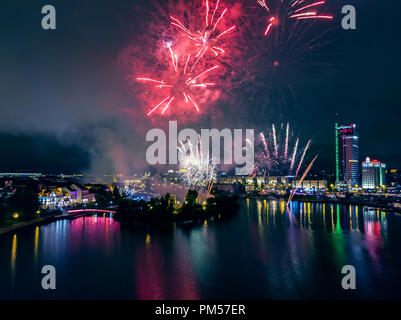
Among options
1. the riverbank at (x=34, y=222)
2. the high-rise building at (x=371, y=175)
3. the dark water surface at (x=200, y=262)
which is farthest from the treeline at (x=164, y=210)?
the high-rise building at (x=371, y=175)

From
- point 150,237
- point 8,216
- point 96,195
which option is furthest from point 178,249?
point 96,195

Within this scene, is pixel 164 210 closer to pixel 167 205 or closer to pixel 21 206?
pixel 167 205

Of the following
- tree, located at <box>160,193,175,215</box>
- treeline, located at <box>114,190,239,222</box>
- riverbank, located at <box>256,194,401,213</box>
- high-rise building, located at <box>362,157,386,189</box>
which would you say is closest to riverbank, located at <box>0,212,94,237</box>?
treeline, located at <box>114,190,239,222</box>

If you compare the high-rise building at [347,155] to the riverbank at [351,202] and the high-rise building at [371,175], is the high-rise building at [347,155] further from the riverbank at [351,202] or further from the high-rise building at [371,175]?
the riverbank at [351,202]

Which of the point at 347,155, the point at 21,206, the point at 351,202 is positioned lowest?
the point at 351,202

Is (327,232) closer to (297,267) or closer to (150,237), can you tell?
(297,267)

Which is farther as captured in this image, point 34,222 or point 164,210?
point 164,210

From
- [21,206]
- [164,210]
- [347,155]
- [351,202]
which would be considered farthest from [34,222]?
[347,155]
